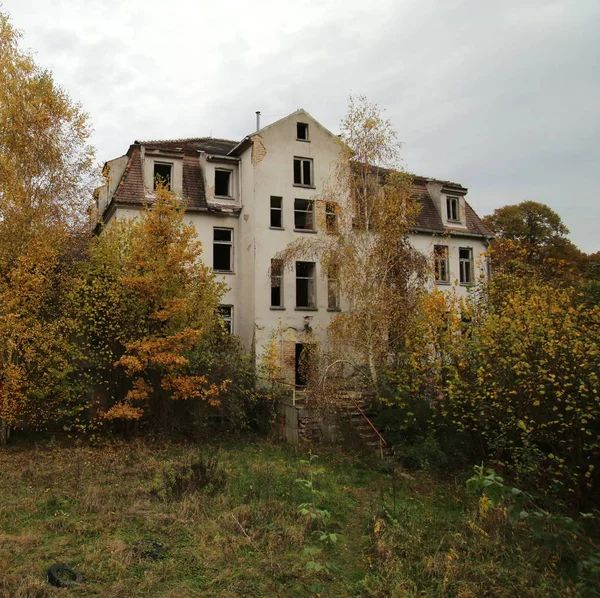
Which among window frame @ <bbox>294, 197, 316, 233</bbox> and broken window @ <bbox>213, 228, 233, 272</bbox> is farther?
broken window @ <bbox>213, 228, 233, 272</bbox>

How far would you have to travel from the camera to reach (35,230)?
1652cm

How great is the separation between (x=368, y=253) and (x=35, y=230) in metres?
11.8

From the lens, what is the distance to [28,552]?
813 cm

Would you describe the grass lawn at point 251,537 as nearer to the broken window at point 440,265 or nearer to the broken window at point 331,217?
the broken window at point 331,217

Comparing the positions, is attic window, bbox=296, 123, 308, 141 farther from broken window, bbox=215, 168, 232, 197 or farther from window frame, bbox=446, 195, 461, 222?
window frame, bbox=446, 195, 461, 222

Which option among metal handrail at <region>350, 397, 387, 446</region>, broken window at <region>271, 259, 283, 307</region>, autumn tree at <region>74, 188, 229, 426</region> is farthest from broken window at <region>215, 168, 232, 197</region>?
metal handrail at <region>350, 397, 387, 446</region>

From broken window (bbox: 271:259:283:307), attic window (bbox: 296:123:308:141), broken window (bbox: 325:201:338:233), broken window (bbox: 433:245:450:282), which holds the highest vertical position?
attic window (bbox: 296:123:308:141)

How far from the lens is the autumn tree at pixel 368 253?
19.5m

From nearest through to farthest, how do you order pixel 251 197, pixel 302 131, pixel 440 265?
pixel 251 197 → pixel 302 131 → pixel 440 265

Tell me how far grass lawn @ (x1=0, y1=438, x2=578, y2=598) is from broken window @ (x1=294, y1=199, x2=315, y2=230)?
13350 millimetres

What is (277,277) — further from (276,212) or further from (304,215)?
(304,215)

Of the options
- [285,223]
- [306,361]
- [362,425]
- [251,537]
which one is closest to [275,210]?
[285,223]

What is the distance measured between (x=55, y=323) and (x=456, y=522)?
12311 millimetres

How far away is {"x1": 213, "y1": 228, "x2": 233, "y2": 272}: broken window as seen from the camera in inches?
964
